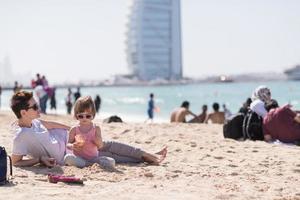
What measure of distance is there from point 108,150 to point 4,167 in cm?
146

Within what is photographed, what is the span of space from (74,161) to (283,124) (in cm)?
332

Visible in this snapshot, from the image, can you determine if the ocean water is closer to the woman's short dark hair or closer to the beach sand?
the beach sand

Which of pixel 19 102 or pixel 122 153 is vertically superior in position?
pixel 19 102

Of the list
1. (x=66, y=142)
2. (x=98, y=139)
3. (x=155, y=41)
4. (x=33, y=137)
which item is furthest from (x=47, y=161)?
(x=155, y=41)

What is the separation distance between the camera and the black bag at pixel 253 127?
25.1 ft

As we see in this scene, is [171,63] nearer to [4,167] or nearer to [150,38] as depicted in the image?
[150,38]

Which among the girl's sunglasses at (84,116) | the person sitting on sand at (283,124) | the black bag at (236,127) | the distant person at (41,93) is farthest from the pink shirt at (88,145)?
the distant person at (41,93)

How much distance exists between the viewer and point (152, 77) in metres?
141

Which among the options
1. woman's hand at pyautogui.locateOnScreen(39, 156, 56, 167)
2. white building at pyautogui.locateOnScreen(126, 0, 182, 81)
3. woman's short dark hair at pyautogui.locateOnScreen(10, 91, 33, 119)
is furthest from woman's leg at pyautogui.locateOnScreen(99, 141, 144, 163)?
white building at pyautogui.locateOnScreen(126, 0, 182, 81)

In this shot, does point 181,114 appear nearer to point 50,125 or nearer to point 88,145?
point 50,125

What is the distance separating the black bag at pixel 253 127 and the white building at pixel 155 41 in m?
129

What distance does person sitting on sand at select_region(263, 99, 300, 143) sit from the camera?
7258mm

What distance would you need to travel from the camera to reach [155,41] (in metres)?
139

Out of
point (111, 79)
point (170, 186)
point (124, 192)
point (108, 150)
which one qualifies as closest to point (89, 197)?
point (124, 192)
